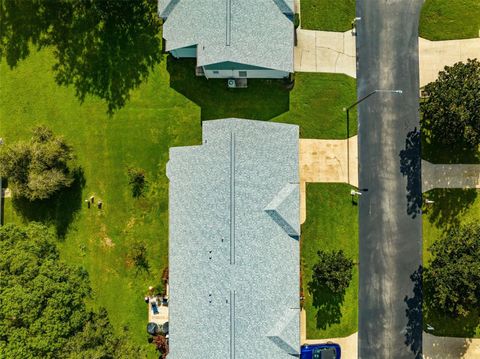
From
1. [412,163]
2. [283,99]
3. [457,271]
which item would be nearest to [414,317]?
[457,271]

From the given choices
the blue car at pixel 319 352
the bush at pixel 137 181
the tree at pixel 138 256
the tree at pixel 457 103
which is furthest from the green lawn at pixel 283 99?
the blue car at pixel 319 352

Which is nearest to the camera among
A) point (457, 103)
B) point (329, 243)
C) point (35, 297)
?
point (35, 297)

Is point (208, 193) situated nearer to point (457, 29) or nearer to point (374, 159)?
point (374, 159)

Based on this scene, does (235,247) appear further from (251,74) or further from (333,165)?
(251,74)

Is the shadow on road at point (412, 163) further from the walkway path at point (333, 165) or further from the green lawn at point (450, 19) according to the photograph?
the green lawn at point (450, 19)

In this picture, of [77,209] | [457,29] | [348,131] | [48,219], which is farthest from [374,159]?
[48,219]

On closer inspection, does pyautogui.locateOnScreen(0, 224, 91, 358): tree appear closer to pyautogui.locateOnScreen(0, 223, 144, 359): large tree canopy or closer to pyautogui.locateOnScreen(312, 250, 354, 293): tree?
pyautogui.locateOnScreen(0, 223, 144, 359): large tree canopy
